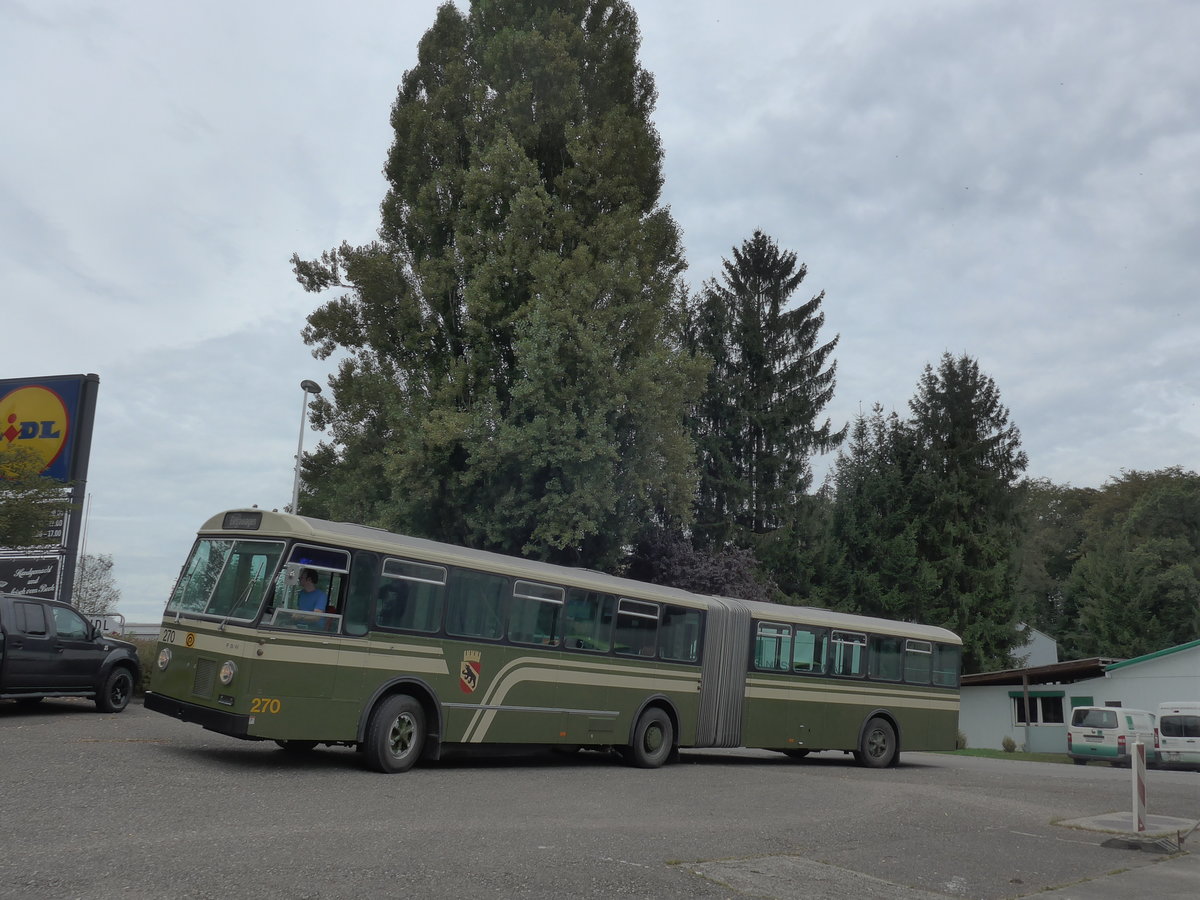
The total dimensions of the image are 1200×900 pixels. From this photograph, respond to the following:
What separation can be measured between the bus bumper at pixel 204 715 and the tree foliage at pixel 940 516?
3674 centimetres

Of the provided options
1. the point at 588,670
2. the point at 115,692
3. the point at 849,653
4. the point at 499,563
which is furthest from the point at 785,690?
the point at 115,692

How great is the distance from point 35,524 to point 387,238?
39.9 ft

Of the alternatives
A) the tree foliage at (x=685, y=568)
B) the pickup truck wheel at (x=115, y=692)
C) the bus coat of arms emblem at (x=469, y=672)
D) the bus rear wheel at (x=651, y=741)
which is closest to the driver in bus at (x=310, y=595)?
the bus coat of arms emblem at (x=469, y=672)

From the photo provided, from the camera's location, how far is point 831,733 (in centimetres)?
1962

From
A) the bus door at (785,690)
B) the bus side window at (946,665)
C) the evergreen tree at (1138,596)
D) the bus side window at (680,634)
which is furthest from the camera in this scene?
the evergreen tree at (1138,596)

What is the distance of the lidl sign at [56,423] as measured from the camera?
84.6ft

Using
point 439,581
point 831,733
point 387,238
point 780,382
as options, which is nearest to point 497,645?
point 439,581

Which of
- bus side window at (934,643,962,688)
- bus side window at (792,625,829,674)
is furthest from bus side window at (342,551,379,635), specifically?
bus side window at (934,643,962,688)

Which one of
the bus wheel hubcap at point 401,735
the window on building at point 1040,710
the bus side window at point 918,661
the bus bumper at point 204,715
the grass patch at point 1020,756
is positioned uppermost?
the bus side window at point 918,661

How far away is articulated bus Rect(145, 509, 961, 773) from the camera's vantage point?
1195 cm

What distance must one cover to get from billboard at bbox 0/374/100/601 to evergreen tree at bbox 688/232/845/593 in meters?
23.5

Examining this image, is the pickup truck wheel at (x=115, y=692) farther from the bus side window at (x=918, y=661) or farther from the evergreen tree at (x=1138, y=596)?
the evergreen tree at (x=1138, y=596)

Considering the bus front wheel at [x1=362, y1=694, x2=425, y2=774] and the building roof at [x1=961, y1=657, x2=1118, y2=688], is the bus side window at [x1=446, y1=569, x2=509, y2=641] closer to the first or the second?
the bus front wheel at [x1=362, y1=694, x2=425, y2=774]

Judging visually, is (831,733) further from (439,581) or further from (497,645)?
(439,581)
